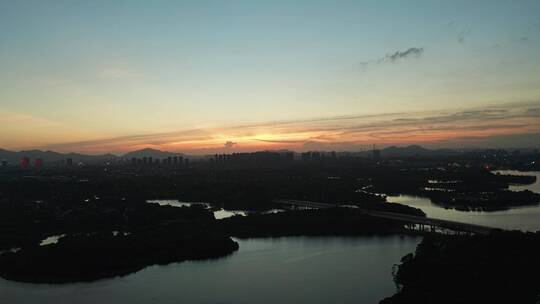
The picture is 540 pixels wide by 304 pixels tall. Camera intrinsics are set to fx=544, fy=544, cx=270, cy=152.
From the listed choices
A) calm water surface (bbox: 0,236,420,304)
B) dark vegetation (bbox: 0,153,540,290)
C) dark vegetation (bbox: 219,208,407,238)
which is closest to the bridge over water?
dark vegetation (bbox: 219,208,407,238)

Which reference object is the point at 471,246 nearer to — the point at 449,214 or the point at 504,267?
the point at 504,267

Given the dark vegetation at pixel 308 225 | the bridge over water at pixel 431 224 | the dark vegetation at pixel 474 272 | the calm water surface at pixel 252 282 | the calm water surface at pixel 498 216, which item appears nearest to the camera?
the dark vegetation at pixel 474 272

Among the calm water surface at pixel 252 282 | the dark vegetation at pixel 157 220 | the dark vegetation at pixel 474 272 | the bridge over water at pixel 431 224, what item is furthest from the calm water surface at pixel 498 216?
the dark vegetation at pixel 474 272

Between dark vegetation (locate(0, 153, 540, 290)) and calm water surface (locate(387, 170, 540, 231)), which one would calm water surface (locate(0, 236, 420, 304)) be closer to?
dark vegetation (locate(0, 153, 540, 290))

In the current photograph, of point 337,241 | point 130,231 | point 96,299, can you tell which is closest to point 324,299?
point 96,299

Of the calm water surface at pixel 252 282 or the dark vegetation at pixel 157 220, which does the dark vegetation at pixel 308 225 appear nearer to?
the dark vegetation at pixel 157 220

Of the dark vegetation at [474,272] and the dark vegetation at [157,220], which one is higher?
the dark vegetation at [474,272]

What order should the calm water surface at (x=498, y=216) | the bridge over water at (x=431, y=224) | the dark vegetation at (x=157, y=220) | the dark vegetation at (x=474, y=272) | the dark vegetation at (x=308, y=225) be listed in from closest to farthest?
the dark vegetation at (x=474, y=272) < the dark vegetation at (x=157, y=220) < the bridge over water at (x=431, y=224) < the dark vegetation at (x=308, y=225) < the calm water surface at (x=498, y=216)

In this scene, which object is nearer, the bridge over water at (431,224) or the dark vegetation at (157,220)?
the dark vegetation at (157,220)

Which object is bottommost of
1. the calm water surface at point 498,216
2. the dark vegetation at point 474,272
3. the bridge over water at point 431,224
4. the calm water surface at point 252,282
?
Result: the calm water surface at point 252,282
